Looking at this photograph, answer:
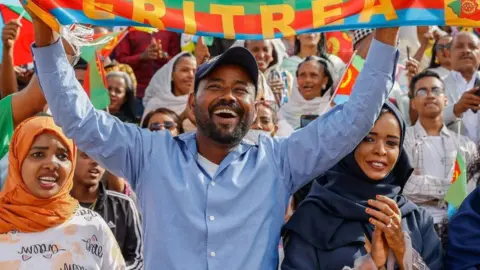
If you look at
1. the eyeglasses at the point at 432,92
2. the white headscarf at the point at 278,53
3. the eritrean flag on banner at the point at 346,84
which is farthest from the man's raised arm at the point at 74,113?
the white headscarf at the point at 278,53

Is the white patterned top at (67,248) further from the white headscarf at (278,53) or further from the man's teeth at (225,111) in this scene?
the white headscarf at (278,53)

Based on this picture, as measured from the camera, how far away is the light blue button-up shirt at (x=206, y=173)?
3.60 m

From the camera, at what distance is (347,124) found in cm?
364

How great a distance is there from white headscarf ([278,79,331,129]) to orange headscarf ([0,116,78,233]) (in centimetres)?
388

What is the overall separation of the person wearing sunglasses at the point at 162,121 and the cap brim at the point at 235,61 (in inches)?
114

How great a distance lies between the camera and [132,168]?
12.4 ft

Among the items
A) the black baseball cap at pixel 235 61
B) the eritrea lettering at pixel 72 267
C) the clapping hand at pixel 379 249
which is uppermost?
the black baseball cap at pixel 235 61

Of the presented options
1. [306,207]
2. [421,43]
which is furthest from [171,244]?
[421,43]

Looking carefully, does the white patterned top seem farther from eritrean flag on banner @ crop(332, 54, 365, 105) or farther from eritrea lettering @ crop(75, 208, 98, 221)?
eritrean flag on banner @ crop(332, 54, 365, 105)

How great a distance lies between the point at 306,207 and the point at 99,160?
3.35 feet

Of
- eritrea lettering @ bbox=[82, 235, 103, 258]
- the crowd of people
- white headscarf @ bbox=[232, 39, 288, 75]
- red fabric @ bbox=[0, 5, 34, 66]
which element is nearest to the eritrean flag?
white headscarf @ bbox=[232, 39, 288, 75]

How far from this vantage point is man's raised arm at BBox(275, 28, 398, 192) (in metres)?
3.62

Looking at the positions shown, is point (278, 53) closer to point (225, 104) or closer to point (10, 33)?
point (10, 33)

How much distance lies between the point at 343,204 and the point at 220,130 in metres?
0.74
